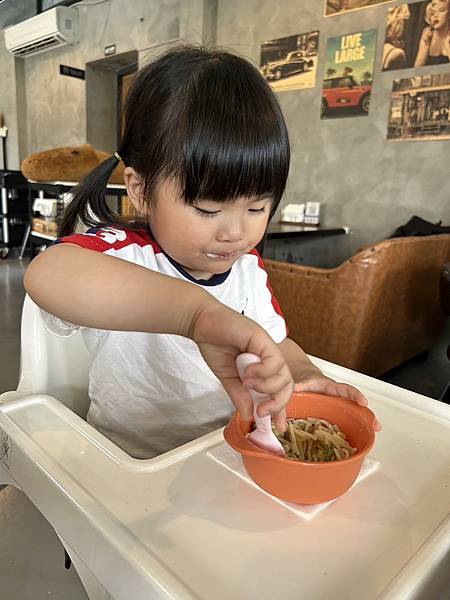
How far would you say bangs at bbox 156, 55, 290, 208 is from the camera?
0.62 meters

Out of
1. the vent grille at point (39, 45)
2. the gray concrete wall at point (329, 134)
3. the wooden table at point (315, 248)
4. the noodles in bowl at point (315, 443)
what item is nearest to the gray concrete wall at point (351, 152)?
the gray concrete wall at point (329, 134)

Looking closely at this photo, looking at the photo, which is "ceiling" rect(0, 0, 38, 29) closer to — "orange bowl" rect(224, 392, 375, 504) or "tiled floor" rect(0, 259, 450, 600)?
"tiled floor" rect(0, 259, 450, 600)

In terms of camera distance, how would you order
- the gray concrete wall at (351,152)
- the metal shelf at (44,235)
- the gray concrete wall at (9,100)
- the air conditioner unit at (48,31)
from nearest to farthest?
the gray concrete wall at (351,152) → the metal shelf at (44,235) → the air conditioner unit at (48,31) → the gray concrete wall at (9,100)

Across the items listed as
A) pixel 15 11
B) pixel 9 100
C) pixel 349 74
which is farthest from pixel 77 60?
pixel 349 74

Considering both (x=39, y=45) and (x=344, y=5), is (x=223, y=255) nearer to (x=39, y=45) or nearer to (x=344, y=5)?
(x=344, y=5)

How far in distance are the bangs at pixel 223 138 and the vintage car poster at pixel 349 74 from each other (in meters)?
3.11

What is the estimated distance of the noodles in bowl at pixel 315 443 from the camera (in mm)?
555

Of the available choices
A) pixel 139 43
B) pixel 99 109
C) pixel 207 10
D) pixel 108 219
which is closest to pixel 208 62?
pixel 108 219

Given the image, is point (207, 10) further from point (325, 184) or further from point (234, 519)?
point (234, 519)

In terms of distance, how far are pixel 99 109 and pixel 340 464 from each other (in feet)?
20.5

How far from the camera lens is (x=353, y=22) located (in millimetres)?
3367

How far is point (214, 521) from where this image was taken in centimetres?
50

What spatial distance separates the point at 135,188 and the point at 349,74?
3.25 metres

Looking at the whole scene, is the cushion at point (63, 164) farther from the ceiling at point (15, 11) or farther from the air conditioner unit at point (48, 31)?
the ceiling at point (15, 11)
